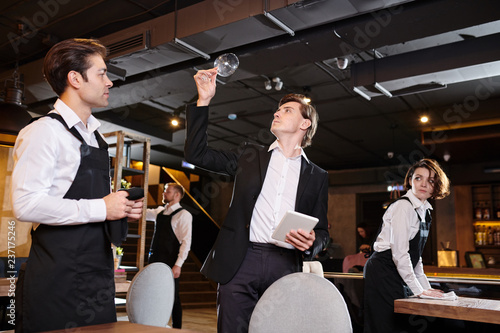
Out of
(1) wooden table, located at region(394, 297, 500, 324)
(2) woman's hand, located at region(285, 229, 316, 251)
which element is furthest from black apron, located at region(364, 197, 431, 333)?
(2) woman's hand, located at region(285, 229, 316, 251)

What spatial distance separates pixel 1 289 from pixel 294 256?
6.05 feet

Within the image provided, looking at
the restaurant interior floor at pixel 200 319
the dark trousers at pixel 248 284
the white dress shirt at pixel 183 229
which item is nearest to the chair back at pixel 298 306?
the dark trousers at pixel 248 284

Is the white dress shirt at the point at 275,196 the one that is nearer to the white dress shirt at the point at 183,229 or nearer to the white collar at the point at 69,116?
the white collar at the point at 69,116

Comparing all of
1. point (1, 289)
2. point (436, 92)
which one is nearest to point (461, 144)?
point (436, 92)

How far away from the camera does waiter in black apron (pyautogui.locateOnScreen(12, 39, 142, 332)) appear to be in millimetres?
1253

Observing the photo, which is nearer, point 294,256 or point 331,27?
point 294,256

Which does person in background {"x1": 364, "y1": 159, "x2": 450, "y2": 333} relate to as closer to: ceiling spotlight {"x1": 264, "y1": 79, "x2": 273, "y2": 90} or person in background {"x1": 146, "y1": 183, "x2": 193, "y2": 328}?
person in background {"x1": 146, "y1": 183, "x2": 193, "y2": 328}

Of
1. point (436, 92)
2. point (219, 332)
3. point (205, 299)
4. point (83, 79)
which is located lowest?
point (205, 299)

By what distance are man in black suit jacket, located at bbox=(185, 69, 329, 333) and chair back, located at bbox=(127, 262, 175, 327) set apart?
24 centimetres

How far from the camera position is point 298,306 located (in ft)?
4.43

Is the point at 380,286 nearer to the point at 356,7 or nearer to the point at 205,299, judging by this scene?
the point at 356,7

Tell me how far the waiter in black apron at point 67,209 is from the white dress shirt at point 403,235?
6.22 ft

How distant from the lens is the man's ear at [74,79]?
149cm

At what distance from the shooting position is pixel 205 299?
29.7 feet
